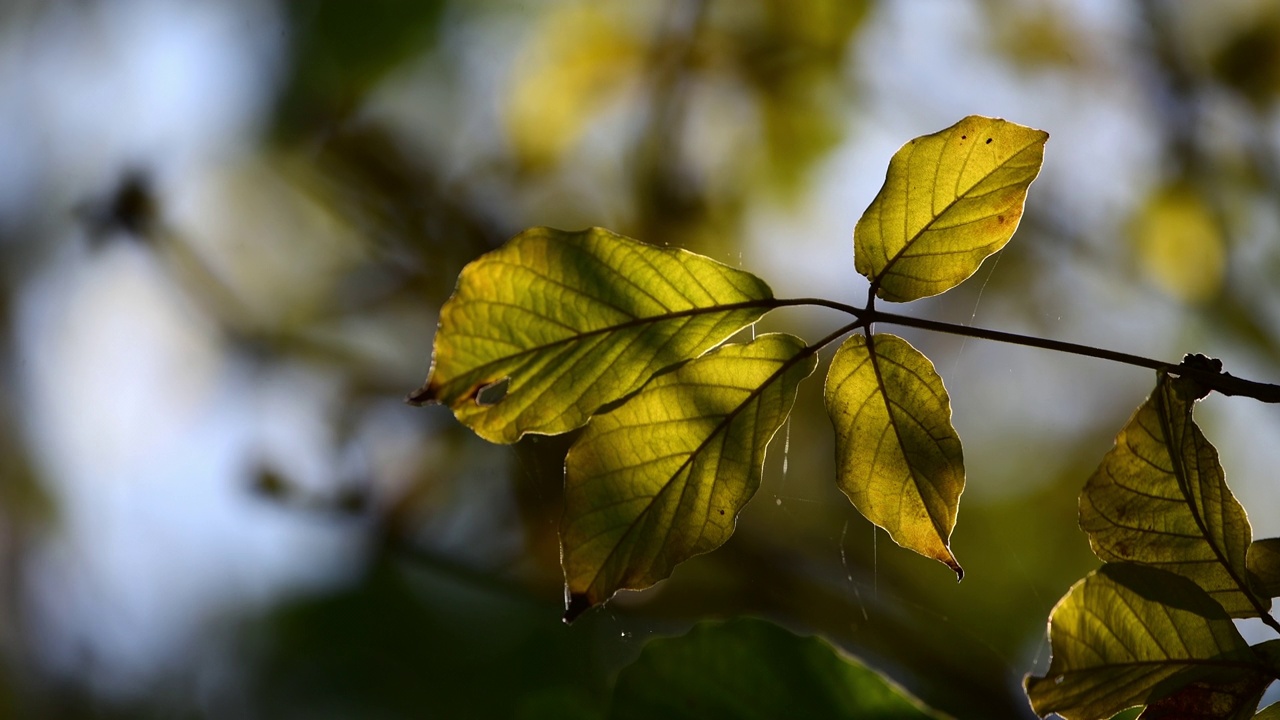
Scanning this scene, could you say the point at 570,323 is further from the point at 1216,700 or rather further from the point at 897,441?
the point at 1216,700

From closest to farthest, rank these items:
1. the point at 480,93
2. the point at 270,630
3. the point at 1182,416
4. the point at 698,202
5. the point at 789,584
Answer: the point at 1182,416
the point at 789,584
the point at 698,202
the point at 480,93
the point at 270,630

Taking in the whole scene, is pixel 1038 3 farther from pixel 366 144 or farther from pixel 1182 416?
pixel 1182 416

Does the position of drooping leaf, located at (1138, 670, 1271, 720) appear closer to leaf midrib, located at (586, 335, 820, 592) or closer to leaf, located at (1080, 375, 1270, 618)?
leaf, located at (1080, 375, 1270, 618)

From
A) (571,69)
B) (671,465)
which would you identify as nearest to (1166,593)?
(671,465)

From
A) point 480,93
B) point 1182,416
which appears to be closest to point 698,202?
point 480,93

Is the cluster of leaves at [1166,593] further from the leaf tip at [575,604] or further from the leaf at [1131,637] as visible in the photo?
the leaf tip at [575,604]

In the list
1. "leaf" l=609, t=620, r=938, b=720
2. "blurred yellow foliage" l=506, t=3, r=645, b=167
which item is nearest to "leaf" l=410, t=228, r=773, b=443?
"leaf" l=609, t=620, r=938, b=720
